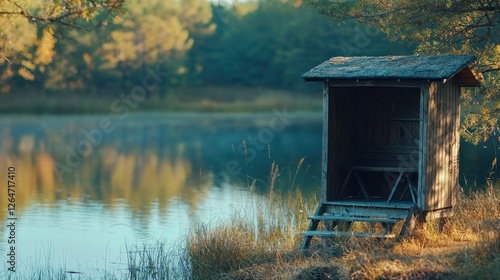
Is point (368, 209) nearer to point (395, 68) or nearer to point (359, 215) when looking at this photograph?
point (359, 215)

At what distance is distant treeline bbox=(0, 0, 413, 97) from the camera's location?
185 feet

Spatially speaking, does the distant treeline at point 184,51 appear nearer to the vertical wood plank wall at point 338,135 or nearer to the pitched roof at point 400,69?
the vertical wood plank wall at point 338,135

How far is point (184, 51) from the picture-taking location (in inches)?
2586

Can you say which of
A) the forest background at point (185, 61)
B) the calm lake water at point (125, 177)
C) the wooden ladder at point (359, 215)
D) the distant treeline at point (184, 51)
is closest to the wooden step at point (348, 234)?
the wooden ladder at point (359, 215)

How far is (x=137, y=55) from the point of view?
6222cm

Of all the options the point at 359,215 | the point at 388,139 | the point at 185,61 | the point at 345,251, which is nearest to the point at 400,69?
the point at 388,139

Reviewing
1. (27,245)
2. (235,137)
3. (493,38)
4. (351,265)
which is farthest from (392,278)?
(235,137)

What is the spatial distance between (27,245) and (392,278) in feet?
23.3

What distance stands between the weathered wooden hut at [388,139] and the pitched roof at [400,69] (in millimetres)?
13

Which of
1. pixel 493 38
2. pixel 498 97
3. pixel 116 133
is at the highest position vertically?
pixel 493 38

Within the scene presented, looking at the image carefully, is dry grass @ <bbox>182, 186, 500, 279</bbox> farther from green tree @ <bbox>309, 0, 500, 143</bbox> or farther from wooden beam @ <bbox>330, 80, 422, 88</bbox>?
wooden beam @ <bbox>330, 80, 422, 88</bbox>

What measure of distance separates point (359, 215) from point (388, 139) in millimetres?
1780

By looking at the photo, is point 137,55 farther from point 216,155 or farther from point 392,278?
point 392,278

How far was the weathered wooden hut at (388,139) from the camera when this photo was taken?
11039mm
